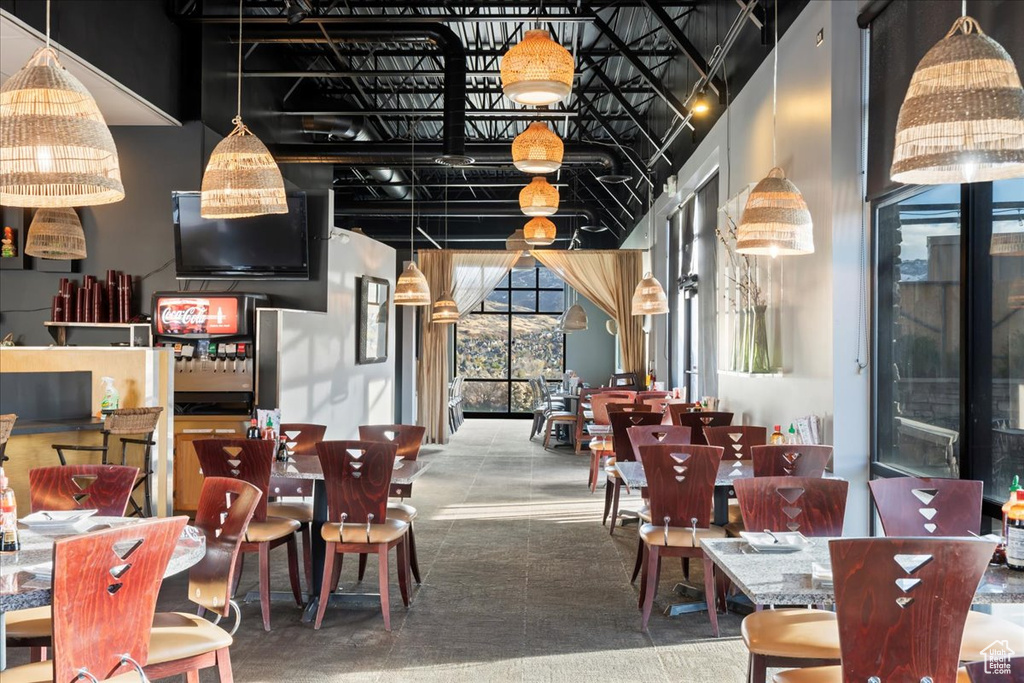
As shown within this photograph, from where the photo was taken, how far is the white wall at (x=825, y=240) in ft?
18.4

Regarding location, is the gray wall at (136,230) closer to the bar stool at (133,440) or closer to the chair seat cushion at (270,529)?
the bar stool at (133,440)

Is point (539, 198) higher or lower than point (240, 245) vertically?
higher

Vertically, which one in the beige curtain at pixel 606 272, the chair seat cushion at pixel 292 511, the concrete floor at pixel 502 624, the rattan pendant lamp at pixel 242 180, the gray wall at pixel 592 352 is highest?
the beige curtain at pixel 606 272

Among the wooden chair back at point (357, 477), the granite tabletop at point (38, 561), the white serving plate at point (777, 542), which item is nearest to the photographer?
the granite tabletop at point (38, 561)

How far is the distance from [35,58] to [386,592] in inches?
119

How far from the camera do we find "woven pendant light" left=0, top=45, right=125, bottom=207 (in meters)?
2.91

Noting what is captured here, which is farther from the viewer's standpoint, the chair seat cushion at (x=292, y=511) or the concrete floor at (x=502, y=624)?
the chair seat cushion at (x=292, y=511)

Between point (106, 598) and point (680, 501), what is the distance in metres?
3.08

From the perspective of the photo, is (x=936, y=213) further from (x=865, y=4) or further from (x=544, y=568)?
(x=544, y=568)

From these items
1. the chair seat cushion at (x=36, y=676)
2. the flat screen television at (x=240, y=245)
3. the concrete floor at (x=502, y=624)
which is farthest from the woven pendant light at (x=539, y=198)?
the chair seat cushion at (x=36, y=676)

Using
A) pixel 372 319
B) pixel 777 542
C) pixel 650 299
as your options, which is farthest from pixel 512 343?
pixel 777 542

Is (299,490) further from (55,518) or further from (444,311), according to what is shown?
(444,311)

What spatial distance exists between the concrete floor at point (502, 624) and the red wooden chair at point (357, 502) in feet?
1.00

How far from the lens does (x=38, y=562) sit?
107 inches
